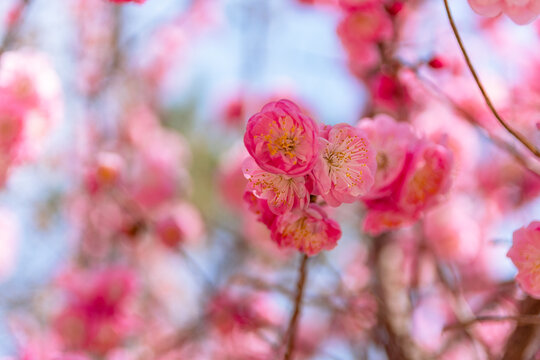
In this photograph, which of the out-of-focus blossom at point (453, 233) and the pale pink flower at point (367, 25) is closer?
the pale pink flower at point (367, 25)

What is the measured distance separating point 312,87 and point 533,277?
1099 mm

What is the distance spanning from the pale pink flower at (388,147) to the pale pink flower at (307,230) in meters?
0.11

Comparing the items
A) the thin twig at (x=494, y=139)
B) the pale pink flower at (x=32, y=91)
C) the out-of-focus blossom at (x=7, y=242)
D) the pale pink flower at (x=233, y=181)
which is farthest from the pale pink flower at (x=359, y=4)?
the out-of-focus blossom at (x=7, y=242)

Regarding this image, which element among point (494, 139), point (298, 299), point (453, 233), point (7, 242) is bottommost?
point (298, 299)

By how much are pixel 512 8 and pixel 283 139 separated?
11.7 inches

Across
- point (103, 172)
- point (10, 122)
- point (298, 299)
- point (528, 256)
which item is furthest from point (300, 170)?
point (103, 172)

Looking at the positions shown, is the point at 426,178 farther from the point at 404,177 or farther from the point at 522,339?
the point at 522,339

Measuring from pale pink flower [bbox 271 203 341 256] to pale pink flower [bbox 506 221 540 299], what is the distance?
0.62 feet

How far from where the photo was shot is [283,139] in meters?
0.52

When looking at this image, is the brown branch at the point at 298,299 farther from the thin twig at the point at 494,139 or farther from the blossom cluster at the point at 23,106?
the blossom cluster at the point at 23,106

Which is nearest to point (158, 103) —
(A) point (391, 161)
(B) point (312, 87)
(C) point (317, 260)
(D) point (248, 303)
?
(B) point (312, 87)

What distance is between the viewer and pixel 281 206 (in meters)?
0.54

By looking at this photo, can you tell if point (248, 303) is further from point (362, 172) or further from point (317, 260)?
point (362, 172)

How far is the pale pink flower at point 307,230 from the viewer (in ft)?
1.79
